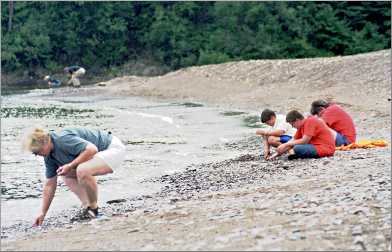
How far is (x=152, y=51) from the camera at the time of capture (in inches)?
2891

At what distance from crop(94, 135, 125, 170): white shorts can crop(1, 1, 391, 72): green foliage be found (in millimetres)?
54552

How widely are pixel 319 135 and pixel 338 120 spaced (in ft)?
4.06

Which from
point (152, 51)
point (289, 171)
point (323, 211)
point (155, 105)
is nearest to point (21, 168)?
point (289, 171)

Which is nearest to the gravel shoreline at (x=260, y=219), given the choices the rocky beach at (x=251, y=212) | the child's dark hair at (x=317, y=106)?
the rocky beach at (x=251, y=212)

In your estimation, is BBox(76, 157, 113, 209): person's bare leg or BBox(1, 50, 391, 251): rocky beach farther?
BBox(76, 157, 113, 209): person's bare leg

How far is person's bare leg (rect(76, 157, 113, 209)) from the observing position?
29.2 ft

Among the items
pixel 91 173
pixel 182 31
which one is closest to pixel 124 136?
pixel 91 173

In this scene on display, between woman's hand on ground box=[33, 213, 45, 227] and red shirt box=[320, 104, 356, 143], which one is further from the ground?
red shirt box=[320, 104, 356, 143]

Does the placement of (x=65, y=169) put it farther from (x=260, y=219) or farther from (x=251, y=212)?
(x=260, y=219)

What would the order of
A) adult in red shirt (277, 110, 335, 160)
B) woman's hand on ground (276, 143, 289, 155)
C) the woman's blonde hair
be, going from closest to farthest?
the woman's blonde hair
adult in red shirt (277, 110, 335, 160)
woman's hand on ground (276, 143, 289, 155)

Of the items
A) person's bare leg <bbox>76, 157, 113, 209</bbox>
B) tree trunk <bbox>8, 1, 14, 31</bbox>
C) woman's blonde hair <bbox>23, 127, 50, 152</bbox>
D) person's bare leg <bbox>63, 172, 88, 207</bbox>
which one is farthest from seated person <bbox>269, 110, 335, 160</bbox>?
tree trunk <bbox>8, 1, 14, 31</bbox>

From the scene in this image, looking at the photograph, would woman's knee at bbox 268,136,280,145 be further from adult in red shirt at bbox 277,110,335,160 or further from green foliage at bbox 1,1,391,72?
green foliage at bbox 1,1,391,72

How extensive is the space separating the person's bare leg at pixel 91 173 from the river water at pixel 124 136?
1.70 metres

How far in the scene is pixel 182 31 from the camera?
70.9m
